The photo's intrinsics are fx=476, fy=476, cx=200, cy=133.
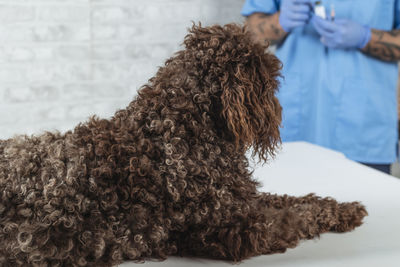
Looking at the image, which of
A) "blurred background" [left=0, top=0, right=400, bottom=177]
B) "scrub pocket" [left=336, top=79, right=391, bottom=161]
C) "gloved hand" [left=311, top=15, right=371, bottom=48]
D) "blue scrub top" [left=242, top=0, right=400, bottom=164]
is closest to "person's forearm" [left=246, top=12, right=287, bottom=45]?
"blue scrub top" [left=242, top=0, right=400, bottom=164]

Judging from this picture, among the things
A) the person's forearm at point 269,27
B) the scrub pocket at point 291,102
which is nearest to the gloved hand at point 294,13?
the person's forearm at point 269,27

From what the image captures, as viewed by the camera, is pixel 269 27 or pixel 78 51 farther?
pixel 78 51

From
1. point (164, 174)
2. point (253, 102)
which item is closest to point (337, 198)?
point (253, 102)

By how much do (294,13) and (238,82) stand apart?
140 centimetres

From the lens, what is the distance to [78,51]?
3119mm

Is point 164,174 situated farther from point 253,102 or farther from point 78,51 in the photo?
point 78,51

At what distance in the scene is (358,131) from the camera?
2443 millimetres

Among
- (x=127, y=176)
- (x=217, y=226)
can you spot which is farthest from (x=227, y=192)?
(x=127, y=176)

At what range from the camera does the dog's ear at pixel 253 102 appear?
1094 mm

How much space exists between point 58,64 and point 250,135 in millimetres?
2276

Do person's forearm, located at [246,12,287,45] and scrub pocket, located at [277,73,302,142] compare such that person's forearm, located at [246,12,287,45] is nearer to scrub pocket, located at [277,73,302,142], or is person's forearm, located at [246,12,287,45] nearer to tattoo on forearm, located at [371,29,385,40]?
scrub pocket, located at [277,73,302,142]

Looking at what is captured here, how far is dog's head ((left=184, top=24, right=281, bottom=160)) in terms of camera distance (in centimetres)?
110

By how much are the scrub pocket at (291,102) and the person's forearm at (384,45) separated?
37cm

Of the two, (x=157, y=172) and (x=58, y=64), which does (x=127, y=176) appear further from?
(x=58, y=64)
